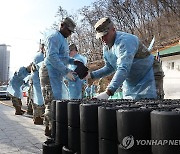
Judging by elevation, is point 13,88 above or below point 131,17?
below

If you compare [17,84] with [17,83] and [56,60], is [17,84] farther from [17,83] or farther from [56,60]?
[56,60]

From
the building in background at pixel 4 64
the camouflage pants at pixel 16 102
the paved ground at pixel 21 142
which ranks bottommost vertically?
the paved ground at pixel 21 142

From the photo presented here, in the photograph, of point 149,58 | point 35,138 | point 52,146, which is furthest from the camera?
point 35,138

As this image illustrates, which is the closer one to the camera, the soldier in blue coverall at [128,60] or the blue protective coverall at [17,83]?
the soldier in blue coverall at [128,60]

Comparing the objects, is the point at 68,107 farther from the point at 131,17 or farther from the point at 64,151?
the point at 131,17

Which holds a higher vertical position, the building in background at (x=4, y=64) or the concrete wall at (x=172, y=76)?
the building in background at (x=4, y=64)

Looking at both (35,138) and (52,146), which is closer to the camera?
(52,146)

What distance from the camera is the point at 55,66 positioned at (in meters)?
3.46

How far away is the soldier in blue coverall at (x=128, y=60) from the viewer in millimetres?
2723

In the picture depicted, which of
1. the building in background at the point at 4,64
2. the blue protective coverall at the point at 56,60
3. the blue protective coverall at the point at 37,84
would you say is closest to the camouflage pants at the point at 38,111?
the blue protective coverall at the point at 37,84

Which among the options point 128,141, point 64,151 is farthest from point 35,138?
point 128,141

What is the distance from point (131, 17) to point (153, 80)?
100.0 ft

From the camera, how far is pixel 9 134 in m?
4.32

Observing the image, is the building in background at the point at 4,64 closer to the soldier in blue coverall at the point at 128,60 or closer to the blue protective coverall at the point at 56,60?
the blue protective coverall at the point at 56,60
